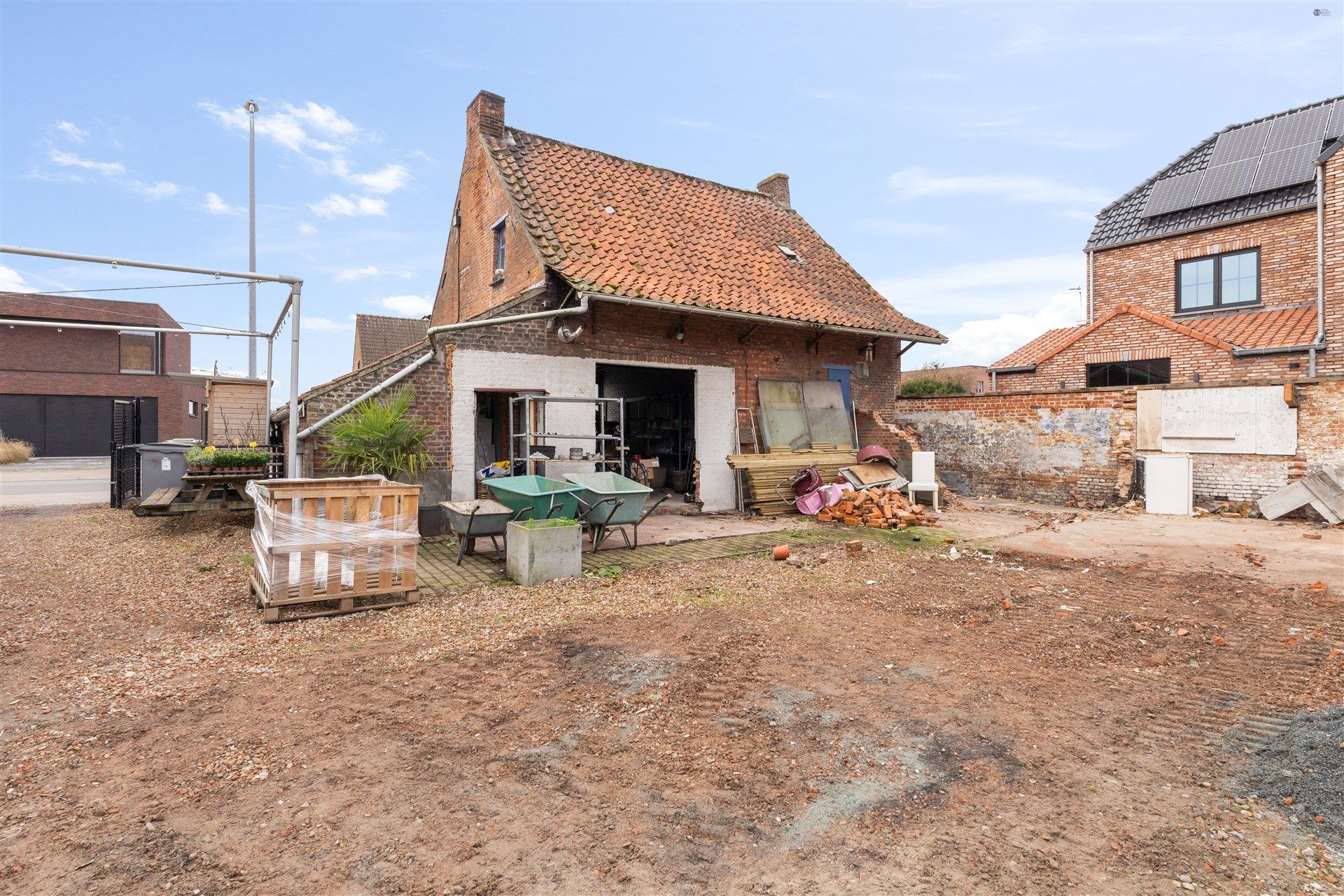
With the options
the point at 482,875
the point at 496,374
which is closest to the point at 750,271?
the point at 496,374

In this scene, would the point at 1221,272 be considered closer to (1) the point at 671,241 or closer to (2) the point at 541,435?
(1) the point at 671,241

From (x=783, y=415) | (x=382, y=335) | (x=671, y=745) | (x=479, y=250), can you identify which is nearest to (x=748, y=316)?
(x=783, y=415)

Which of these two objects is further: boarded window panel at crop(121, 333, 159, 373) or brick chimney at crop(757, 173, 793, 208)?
boarded window panel at crop(121, 333, 159, 373)

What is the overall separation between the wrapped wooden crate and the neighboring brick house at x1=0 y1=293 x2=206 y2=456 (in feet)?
104

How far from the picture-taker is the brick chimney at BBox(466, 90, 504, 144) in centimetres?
1344

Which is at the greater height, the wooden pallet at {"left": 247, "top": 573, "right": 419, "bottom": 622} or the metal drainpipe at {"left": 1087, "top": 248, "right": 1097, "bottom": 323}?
the metal drainpipe at {"left": 1087, "top": 248, "right": 1097, "bottom": 323}

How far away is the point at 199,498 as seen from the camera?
998cm

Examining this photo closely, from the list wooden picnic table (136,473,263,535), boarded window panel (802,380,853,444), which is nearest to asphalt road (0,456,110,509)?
wooden picnic table (136,473,263,535)

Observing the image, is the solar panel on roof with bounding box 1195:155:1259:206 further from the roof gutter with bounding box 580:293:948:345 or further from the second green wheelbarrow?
the second green wheelbarrow

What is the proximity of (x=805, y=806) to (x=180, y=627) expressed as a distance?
17.4 ft

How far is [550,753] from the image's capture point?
344cm

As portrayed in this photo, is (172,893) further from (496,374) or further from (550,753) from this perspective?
(496,374)

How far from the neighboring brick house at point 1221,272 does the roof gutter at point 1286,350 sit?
0.02 m

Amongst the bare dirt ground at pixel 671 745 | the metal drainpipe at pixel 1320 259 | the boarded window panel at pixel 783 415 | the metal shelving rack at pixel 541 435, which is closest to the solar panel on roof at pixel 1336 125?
the metal drainpipe at pixel 1320 259
